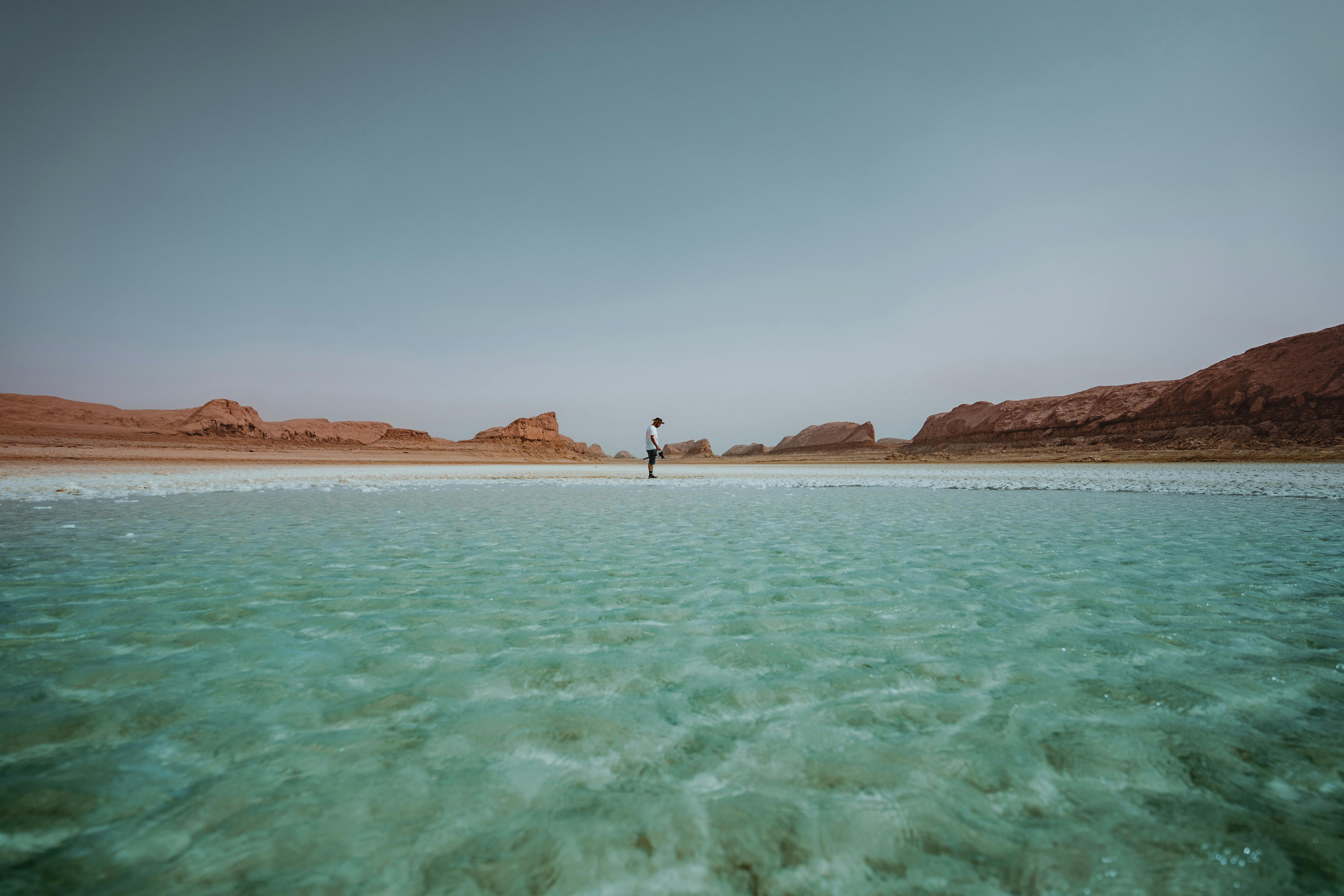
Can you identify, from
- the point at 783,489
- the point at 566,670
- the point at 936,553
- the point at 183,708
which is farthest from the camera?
the point at 783,489

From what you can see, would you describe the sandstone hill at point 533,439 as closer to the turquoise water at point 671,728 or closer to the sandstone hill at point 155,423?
the sandstone hill at point 155,423

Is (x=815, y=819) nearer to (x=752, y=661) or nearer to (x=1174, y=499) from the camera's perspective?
(x=752, y=661)

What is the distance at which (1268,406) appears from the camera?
39656 millimetres

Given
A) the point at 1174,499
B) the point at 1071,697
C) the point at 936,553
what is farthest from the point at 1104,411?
the point at 1071,697

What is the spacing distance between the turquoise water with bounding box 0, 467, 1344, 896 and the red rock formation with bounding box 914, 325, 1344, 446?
4758 centimetres

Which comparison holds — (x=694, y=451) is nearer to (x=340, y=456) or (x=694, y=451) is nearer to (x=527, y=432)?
(x=527, y=432)

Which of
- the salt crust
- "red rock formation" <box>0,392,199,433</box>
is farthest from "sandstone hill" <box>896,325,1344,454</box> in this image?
"red rock formation" <box>0,392,199,433</box>

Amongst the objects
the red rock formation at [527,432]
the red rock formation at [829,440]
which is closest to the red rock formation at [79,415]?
the red rock formation at [527,432]

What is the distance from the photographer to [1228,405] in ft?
138

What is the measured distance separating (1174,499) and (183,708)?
53.7 ft

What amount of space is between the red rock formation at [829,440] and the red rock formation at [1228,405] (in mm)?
26124

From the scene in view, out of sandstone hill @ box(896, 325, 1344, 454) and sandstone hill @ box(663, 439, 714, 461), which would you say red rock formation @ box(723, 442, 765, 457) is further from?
sandstone hill @ box(896, 325, 1344, 454)

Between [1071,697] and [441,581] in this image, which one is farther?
[441,581]

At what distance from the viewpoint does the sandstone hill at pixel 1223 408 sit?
3722cm
